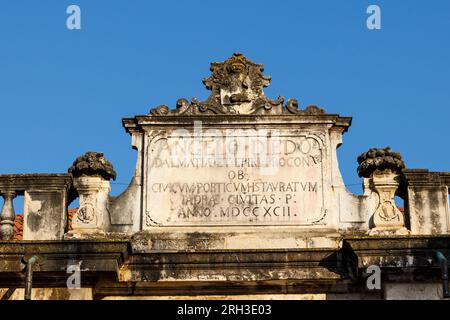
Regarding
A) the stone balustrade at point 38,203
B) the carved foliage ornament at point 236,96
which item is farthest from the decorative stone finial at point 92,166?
the carved foliage ornament at point 236,96

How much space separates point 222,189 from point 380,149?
8.16 feet

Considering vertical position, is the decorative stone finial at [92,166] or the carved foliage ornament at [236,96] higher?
the carved foliage ornament at [236,96]

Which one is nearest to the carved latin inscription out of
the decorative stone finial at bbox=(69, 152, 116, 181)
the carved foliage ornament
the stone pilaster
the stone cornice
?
the stone cornice

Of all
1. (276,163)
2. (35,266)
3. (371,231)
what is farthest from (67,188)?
(371,231)

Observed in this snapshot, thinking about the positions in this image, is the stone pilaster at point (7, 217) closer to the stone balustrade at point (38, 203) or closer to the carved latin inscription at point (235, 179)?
the stone balustrade at point (38, 203)

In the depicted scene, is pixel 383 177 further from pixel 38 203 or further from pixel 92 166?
pixel 38 203

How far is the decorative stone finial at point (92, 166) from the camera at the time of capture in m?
17.5

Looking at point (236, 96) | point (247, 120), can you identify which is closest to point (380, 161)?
point (247, 120)

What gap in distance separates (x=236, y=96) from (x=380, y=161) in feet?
8.36

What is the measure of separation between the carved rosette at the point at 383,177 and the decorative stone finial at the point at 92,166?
386 centimetres

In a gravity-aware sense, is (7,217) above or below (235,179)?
below

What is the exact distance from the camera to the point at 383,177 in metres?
17.5

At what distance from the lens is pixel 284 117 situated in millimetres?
18047

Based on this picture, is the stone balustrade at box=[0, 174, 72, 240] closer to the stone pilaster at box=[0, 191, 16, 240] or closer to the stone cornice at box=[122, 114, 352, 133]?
the stone pilaster at box=[0, 191, 16, 240]
